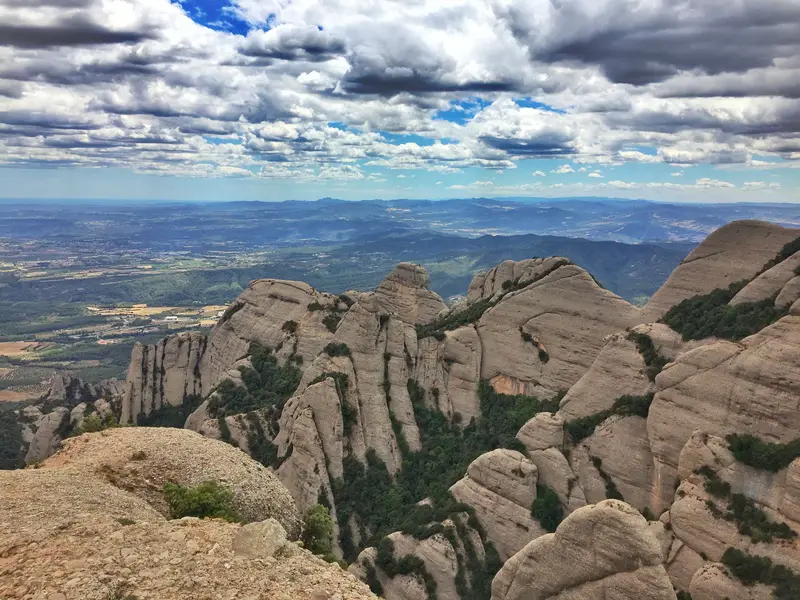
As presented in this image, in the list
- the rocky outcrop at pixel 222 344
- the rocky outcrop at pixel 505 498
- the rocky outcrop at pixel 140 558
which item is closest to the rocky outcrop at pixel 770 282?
the rocky outcrop at pixel 505 498

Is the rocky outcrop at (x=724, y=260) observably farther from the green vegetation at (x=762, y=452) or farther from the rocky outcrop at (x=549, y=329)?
the green vegetation at (x=762, y=452)

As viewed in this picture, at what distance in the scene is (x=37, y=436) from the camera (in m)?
94.2

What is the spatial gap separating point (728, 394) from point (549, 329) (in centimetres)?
3029

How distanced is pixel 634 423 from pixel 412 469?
2751cm

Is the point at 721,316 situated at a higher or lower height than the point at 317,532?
higher

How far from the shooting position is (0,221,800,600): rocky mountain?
36875mm

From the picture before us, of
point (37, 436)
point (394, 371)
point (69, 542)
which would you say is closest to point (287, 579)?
point (69, 542)

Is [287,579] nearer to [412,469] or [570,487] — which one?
[570,487]

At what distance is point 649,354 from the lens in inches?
2131

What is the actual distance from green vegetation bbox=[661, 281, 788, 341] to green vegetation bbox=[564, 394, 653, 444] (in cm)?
943

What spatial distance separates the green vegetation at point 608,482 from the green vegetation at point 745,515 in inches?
381

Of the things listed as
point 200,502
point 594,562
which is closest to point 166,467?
point 200,502

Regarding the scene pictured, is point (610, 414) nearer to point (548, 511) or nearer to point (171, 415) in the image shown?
point (548, 511)

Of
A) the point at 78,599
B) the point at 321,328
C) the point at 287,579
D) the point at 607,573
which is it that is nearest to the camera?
the point at 78,599
